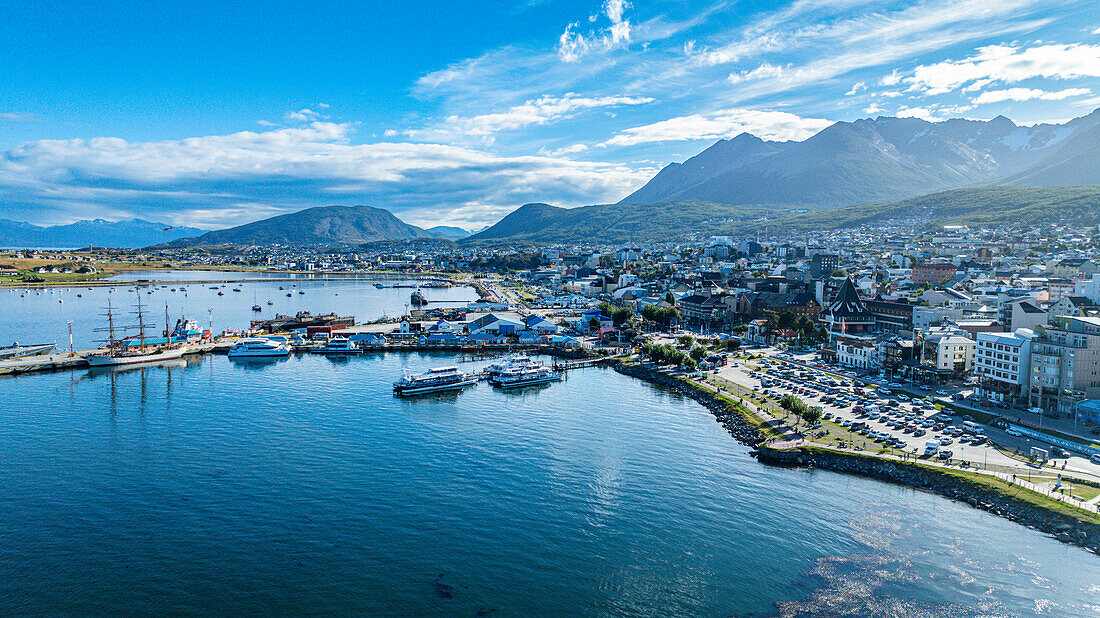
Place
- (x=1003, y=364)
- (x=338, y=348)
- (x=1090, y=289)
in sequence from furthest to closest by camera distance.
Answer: (x=1090, y=289)
(x=338, y=348)
(x=1003, y=364)

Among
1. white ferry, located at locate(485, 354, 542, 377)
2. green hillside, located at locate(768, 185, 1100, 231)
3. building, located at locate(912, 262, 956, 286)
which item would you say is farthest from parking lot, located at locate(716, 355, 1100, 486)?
green hillside, located at locate(768, 185, 1100, 231)

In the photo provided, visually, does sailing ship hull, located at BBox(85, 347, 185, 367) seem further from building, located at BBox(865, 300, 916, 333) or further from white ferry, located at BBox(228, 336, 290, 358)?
building, located at BBox(865, 300, 916, 333)

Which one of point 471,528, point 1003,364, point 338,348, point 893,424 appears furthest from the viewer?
point 338,348

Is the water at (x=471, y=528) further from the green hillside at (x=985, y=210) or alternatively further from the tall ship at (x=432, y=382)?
the green hillside at (x=985, y=210)

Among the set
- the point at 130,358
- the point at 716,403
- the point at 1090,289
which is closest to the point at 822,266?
the point at 1090,289

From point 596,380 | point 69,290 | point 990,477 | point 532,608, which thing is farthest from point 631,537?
point 69,290

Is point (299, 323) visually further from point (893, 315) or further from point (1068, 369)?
point (1068, 369)

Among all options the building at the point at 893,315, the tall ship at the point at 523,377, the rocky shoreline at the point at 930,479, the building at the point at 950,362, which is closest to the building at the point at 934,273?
the building at the point at 893,315

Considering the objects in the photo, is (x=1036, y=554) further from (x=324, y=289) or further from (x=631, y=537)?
(x=324, y=289)
